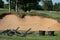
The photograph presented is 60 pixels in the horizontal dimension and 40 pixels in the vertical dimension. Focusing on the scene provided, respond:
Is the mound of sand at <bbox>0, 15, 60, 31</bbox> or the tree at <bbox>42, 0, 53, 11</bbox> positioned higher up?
the mound of sand at <bbox>0, 15, 60, 31</bbox>

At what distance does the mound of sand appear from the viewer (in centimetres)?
3447

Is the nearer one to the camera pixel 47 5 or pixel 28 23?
pixel 28 23

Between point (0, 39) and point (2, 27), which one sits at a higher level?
point (0, 39)

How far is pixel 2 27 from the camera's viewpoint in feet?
117

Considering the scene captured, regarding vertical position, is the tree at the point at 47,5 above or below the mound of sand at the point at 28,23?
below

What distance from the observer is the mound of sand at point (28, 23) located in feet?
113

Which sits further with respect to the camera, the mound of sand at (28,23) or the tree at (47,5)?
the tree at (47,5)

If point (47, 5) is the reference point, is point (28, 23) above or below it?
above

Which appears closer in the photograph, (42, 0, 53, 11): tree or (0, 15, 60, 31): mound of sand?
(0, 15, 60, 31): mound of sand

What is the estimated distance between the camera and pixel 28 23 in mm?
35812

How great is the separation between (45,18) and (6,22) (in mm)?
5234

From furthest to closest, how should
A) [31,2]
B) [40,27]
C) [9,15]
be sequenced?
[31,2] < [9,15] < [40,27]

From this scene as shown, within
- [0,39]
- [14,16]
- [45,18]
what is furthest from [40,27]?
[0,39]

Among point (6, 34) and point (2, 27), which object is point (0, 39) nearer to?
point (6, 34)
